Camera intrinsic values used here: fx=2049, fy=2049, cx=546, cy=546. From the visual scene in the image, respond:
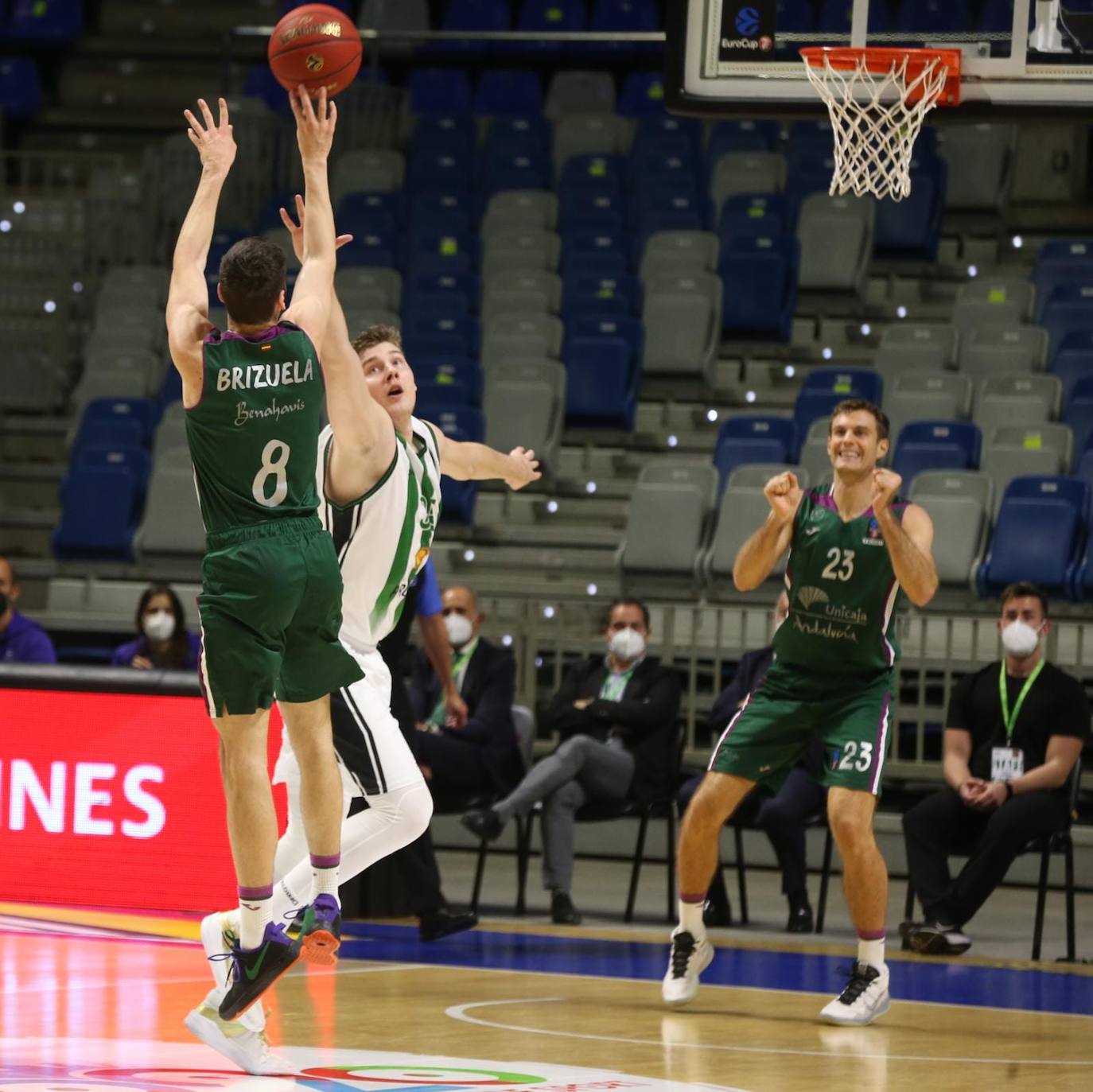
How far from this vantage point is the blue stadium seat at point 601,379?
13812 millimetres

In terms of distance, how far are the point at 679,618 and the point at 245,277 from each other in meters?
6.81

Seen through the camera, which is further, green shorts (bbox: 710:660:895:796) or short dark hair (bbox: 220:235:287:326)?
green shorts (bbox: 710:660:895:796)

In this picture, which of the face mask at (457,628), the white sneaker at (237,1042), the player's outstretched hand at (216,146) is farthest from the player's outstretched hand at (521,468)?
the face mask at (457,628)

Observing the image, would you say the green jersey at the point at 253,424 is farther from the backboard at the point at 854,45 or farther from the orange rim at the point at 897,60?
the orange rim at the point at 897,60

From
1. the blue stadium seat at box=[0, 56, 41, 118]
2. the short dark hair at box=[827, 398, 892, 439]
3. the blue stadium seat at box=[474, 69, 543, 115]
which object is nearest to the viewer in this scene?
Result: the short dark hair at box=[827, 398, 892, 439]

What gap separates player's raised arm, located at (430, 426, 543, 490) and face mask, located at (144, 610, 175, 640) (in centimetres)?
390

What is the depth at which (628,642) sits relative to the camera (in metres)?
9.73

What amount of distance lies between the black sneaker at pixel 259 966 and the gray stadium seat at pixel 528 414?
27.3 ft

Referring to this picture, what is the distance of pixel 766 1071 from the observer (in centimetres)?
556

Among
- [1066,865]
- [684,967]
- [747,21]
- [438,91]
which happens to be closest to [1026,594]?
[1066,865]

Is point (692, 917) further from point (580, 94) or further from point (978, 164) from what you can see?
point (580, 94)

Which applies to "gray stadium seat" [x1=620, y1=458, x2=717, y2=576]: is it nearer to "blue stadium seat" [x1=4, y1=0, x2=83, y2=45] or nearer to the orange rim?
the orange rim

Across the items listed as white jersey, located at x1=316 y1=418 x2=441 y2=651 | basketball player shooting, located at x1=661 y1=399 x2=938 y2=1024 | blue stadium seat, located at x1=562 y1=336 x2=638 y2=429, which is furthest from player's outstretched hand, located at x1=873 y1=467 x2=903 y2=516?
blue stadium seat, located at x1=562 y1=336 x2=638 y2=429

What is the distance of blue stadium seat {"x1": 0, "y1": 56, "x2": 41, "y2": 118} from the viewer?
730 inches
